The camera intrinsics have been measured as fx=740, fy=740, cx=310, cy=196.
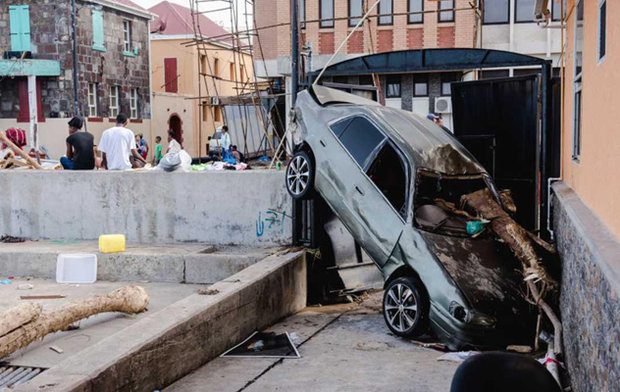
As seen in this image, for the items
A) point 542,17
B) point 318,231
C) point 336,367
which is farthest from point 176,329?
point 542,17

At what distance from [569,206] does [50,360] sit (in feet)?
16.8

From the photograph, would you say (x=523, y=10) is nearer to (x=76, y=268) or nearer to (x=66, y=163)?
(x=66, y=163)

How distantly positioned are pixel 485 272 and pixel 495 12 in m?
19.4

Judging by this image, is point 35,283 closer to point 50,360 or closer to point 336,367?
point 50,360

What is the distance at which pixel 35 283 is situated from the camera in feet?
35.0

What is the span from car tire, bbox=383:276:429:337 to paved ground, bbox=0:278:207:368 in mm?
2948

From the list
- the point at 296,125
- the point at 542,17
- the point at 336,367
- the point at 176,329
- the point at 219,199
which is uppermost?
the point at 542,17

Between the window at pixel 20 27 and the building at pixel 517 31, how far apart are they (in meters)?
23.7

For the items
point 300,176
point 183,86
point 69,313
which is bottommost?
point 69,313

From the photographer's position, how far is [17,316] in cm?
710

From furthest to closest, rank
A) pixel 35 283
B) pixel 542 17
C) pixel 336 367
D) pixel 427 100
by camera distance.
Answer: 1. pixel 427 100
2. pixel 542 17
3. pixel 35 283
4. pixel 336 367

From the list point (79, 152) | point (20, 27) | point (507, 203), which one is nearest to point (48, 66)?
point (20, 27)

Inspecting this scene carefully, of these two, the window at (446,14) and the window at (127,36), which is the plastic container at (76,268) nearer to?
the window at (446,14)

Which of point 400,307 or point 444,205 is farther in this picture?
point 444,205
